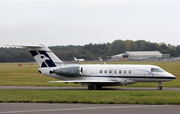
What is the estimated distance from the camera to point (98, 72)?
28531mm

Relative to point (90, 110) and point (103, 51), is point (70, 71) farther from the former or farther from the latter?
point (103, 51)

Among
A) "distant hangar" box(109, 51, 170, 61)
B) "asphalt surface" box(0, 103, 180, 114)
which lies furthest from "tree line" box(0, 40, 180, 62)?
"asphalt surface" box(0, 103, 180, 114)

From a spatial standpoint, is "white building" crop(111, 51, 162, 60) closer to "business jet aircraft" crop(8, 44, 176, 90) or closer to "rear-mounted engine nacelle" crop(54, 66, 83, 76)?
"business jet aircraft" crop(8, 44, 176, 90)

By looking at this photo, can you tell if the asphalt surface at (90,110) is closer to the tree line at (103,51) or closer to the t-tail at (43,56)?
the t-tail at (43,56)

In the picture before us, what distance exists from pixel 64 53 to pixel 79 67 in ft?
318

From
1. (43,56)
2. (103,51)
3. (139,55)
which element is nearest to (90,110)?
(43,56)

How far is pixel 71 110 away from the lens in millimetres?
14938

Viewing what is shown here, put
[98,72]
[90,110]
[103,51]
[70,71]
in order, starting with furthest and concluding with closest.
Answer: [103,51] < [70,71] < [98,72] < [90,110]

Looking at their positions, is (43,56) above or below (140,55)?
above

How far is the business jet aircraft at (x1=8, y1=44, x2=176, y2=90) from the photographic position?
27.4m

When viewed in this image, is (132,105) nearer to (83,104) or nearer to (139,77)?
(83,104)

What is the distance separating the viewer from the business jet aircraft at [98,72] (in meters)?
27.4

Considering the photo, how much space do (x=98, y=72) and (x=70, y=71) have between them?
9.49 ft

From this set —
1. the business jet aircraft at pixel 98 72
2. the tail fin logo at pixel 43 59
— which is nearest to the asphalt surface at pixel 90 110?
the business jet aircraft at pixel 98 72
